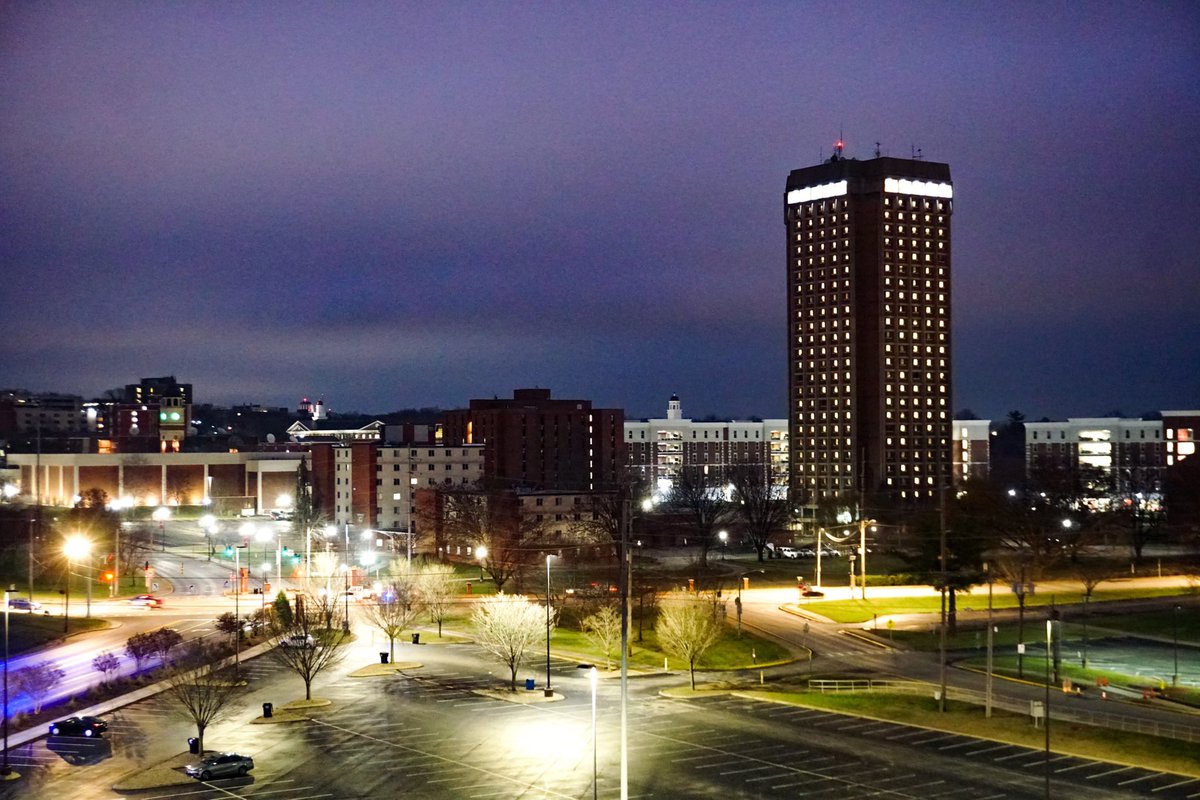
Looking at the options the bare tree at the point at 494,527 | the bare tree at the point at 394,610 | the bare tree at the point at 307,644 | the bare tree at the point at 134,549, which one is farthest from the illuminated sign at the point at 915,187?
the bare tree at the point at 307,644

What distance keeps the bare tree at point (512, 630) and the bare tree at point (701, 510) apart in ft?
110

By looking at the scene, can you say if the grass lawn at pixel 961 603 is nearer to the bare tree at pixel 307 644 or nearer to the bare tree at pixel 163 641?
the bare tree at pixel 307 644

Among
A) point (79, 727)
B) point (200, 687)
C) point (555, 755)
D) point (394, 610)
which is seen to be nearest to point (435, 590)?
point (394, 610)

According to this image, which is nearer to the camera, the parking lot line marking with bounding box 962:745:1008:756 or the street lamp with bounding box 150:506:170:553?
the parking lot line marking with bounding box 962:745:1008:756

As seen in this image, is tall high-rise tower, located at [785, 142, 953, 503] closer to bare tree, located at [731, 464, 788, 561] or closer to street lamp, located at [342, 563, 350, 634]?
bare tree, located at [731, 464, 788, 561]

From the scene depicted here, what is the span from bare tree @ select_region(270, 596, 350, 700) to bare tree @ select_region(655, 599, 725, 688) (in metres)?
14.3

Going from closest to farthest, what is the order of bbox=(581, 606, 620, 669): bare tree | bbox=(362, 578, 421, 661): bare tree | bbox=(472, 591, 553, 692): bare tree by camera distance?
bbox=(472, 591, 553, 692): bare tree, bbox=(581, 606, 620, 669): bare tree, bbox=(362, 578, 421, 661): bare tree

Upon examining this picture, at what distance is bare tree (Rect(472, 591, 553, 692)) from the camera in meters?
45.9

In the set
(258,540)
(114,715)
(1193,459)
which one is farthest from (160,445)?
(1193,459)

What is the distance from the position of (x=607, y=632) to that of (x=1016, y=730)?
1845 cm

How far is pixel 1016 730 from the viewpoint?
38.6 metres

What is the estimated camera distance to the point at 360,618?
215 feet

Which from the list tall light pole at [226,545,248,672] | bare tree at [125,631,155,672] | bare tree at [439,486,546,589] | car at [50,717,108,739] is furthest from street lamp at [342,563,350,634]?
car at [50,717,108,739]

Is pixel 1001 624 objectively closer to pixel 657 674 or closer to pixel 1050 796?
pixel 657 674
